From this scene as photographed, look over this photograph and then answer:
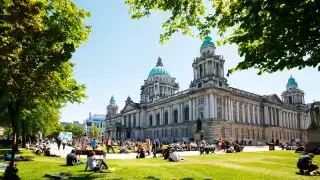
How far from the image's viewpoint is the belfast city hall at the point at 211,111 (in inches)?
2618

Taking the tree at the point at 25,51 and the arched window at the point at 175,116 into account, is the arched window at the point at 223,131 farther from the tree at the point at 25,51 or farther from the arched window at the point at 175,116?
the tree at the point at 25,51

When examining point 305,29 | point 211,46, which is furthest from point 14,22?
point 211,46

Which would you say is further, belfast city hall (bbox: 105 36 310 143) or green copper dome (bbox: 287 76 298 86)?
green copper dome (bbox: 287 76 298 86)

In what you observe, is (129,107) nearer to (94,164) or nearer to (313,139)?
(313,139)

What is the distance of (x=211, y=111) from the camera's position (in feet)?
211

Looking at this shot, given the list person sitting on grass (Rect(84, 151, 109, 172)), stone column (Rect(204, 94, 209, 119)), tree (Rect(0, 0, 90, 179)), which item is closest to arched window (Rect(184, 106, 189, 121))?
stone column (Rect(204, 94, 209, 119))

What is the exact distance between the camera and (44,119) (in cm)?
3709

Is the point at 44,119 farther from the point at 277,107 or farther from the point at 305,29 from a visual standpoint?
the point at 277,107

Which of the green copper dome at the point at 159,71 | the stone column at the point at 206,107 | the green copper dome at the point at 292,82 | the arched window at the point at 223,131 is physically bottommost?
the arched window at the point at 223,131

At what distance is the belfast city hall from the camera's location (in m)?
66.5

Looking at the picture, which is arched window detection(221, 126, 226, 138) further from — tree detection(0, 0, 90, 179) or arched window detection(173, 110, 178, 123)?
tree detection(0, 0, 90, 179)

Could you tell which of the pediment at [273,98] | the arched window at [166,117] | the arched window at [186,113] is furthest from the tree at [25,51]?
the pediment at [273,98]

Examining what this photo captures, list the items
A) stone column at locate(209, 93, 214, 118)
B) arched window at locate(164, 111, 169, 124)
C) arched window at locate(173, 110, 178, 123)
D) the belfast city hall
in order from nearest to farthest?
stone column at locate(209, 93, 214, 118) → the belfast city hall → arched window at locate(173, 110, 178, 123) → arched window at locate(164, 111, 169, 124)

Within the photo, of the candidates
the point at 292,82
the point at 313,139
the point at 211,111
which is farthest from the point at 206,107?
the point at 292,82
